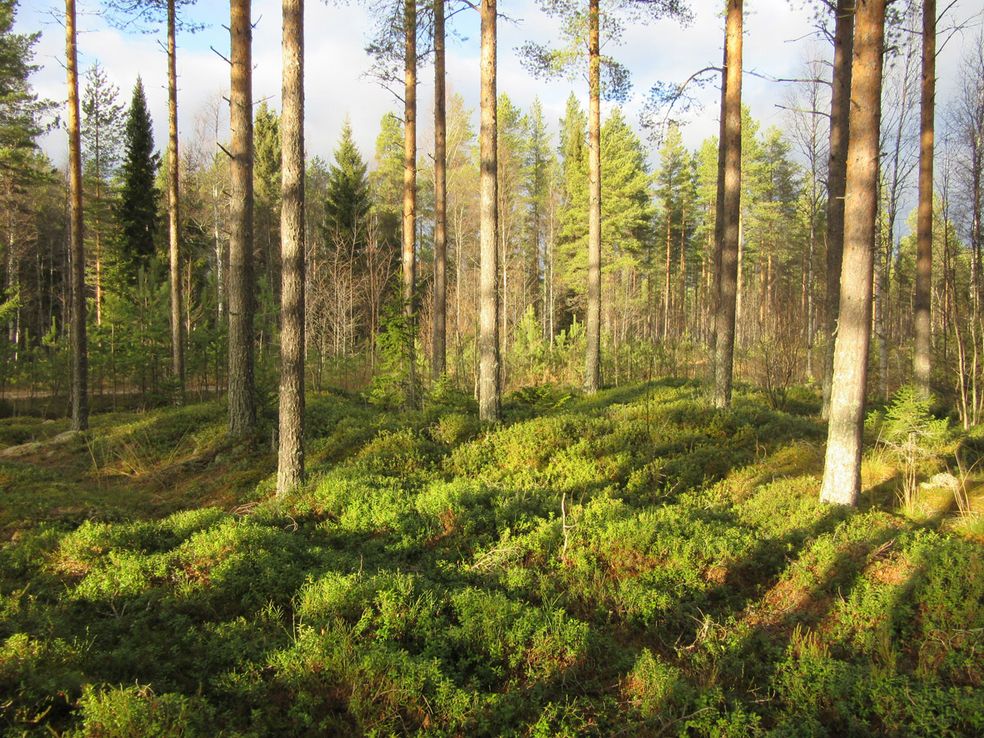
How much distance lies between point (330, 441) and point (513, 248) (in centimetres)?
2679

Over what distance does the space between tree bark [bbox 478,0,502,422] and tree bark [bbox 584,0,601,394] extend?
483 cm

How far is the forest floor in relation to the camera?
11.7ft

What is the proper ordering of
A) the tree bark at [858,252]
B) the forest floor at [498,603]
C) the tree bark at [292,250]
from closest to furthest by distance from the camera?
1. the forest floor at [498,603]
2. the tree bark at [858,252]
3. the tree bark at [292,250]

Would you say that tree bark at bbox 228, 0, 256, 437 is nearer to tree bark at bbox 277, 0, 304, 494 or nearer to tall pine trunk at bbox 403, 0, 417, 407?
tree bark at bbox 277, 0, 304, 494

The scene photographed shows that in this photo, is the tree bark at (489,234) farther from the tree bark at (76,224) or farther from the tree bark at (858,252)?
the tree bark at (76,224)

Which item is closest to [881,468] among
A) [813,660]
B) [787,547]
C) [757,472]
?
[757,472]

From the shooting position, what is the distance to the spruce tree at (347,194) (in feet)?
89.0

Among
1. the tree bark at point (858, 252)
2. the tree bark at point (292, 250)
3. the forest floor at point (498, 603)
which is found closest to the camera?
the forest floor at point (498, 603)

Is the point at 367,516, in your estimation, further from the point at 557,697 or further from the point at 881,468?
the point at 881,468

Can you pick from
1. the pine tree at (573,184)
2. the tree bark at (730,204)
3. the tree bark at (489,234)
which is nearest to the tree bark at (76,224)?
the tree bark at (489,234)

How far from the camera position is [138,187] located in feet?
89.5

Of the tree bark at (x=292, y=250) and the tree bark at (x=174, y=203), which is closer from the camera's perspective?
the tree bark at (x=292, y=250)

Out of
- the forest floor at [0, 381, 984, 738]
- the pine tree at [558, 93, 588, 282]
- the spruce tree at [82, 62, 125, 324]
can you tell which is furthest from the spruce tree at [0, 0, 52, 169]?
the pine tree at [558, 93, 588, 282]

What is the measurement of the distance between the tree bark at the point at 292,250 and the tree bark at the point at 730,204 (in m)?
7.82
